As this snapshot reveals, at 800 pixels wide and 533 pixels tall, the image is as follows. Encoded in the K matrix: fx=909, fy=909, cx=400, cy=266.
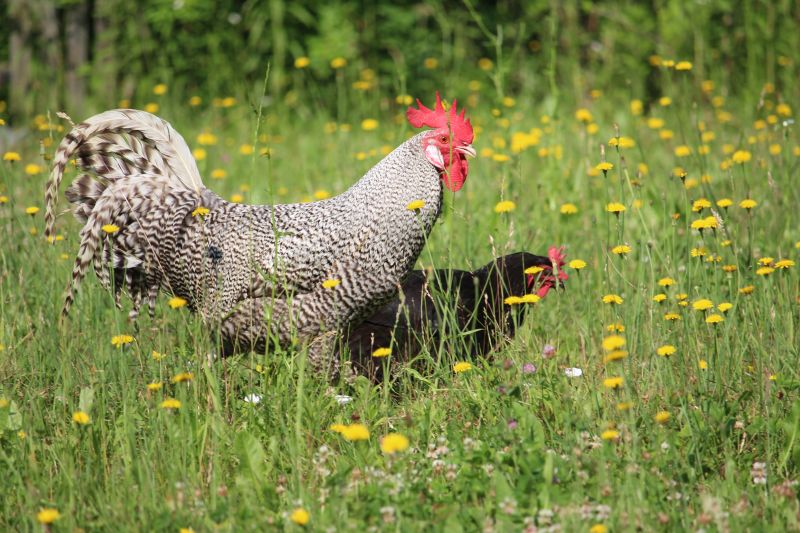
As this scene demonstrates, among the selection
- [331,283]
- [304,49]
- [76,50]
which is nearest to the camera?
[331,283]

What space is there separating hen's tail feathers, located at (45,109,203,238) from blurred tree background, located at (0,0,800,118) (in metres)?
3.92

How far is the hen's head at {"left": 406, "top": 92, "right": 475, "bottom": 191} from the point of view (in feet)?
13.6

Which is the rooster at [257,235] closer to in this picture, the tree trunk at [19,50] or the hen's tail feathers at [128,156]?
the hen's tail feathers at [128,156]

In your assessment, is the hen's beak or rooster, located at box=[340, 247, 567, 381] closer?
the hen's beak

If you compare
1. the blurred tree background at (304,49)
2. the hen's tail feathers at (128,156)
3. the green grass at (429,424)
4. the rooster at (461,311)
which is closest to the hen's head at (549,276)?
the rooster at (461,311)

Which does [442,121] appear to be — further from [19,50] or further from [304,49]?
[19,50]

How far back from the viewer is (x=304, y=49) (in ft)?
31.0

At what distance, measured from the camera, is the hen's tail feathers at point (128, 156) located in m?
4.61

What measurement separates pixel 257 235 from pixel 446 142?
0.96 m

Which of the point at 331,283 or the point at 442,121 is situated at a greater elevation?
the point at 442,121

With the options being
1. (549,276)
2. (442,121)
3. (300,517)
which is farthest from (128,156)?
(300,517)

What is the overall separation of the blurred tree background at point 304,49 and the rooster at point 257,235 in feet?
13.7

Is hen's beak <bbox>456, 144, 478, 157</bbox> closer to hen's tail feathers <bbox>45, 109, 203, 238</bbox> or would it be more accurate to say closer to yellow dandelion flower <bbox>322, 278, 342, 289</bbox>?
yellow dandelion flower <bbox>322, 278, 342, 289</bbox>

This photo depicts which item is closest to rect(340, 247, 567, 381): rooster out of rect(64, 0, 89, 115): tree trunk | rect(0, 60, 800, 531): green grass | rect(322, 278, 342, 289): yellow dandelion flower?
rect(0, 60, 800, 531): green grass
